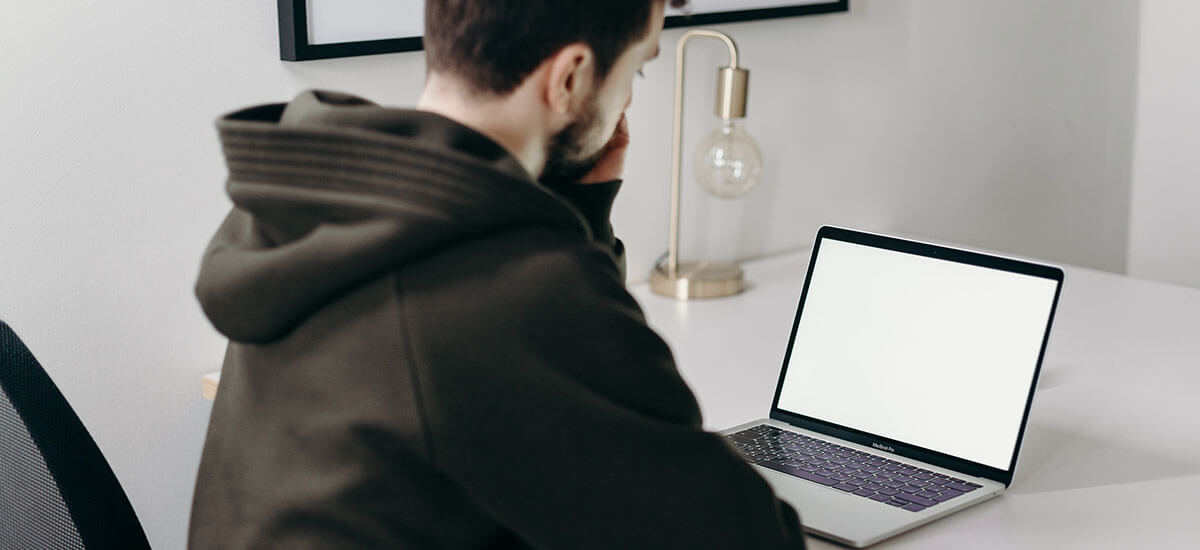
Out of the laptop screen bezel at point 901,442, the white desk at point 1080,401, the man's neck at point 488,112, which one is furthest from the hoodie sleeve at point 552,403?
the laptop screen bezel at point 901,442

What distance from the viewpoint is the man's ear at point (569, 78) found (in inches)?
30.3

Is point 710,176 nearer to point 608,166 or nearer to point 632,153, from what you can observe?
point 632,153

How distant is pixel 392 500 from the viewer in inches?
27.8

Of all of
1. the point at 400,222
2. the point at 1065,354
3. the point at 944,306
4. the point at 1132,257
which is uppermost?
the point at 400,222

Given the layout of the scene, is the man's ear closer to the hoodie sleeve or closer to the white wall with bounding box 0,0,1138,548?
the hoodie sleeve

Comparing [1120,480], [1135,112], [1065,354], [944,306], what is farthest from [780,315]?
[1135,112]

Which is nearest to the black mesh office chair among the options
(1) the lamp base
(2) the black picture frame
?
(2) the black picture frame

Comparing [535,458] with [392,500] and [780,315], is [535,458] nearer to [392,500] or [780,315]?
[392,500]

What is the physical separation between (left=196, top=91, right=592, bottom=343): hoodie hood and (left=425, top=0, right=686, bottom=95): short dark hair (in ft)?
0.19

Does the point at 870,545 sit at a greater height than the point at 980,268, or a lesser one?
lesser

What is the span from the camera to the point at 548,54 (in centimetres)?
77

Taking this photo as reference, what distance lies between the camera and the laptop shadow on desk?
115cm

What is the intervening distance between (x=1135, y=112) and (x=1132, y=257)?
320 mm

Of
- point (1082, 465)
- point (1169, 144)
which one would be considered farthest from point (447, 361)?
point (1169, 144)
